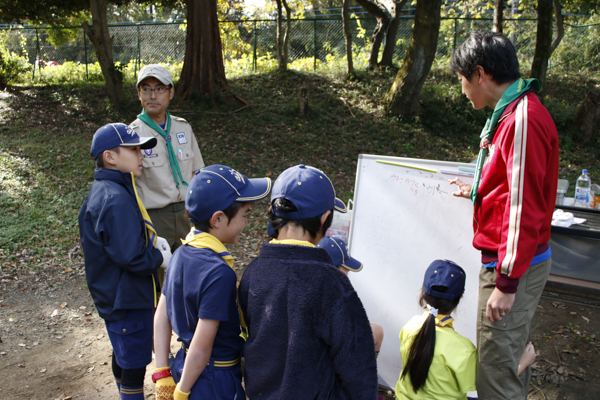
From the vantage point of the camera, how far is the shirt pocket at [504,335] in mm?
2010

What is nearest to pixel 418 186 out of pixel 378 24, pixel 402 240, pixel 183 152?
pixel 402 240

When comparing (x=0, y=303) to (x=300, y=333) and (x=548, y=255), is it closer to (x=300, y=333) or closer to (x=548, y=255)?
(x=300, y=333)

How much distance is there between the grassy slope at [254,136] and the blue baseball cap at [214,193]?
3.88m

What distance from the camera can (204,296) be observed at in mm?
1633

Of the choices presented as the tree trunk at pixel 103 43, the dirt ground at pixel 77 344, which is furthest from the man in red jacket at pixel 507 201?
the tree trunk at pixel 103 43

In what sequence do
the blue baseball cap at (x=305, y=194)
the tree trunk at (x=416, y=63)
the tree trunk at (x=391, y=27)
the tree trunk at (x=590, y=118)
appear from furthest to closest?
1. the tree trunk at (x=391, y=27)
2. the tree trunk at (x=590, y=118)
3. the tree trunk at (x=416, y=63)
4. the blue baseball cap at (x=305, y=194)

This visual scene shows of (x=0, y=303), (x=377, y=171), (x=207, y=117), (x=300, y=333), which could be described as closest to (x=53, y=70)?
(x=207, y=117)

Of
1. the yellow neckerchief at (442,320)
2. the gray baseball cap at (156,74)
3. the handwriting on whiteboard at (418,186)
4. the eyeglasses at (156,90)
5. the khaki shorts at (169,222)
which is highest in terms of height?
the gray baseball cap at (156,74)

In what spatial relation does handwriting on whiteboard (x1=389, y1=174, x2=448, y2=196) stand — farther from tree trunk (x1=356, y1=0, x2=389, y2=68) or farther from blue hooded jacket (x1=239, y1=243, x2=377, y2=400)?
tree trunk (x1=356, y1=0, x2=389, y2=68)

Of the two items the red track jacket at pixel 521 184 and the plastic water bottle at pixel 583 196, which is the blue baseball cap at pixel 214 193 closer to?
the red track jacket at pixel 521 184

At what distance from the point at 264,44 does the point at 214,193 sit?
16226 millimetres

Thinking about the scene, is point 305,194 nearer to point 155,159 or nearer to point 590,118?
point 155,159

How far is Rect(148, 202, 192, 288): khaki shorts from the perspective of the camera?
3242 millimetres

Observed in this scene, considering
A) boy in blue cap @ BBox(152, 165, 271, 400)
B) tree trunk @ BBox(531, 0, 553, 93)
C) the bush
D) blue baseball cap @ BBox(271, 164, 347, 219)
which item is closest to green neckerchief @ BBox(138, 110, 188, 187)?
boy in blue cap @ BBox(152, 165, 271, 400)
